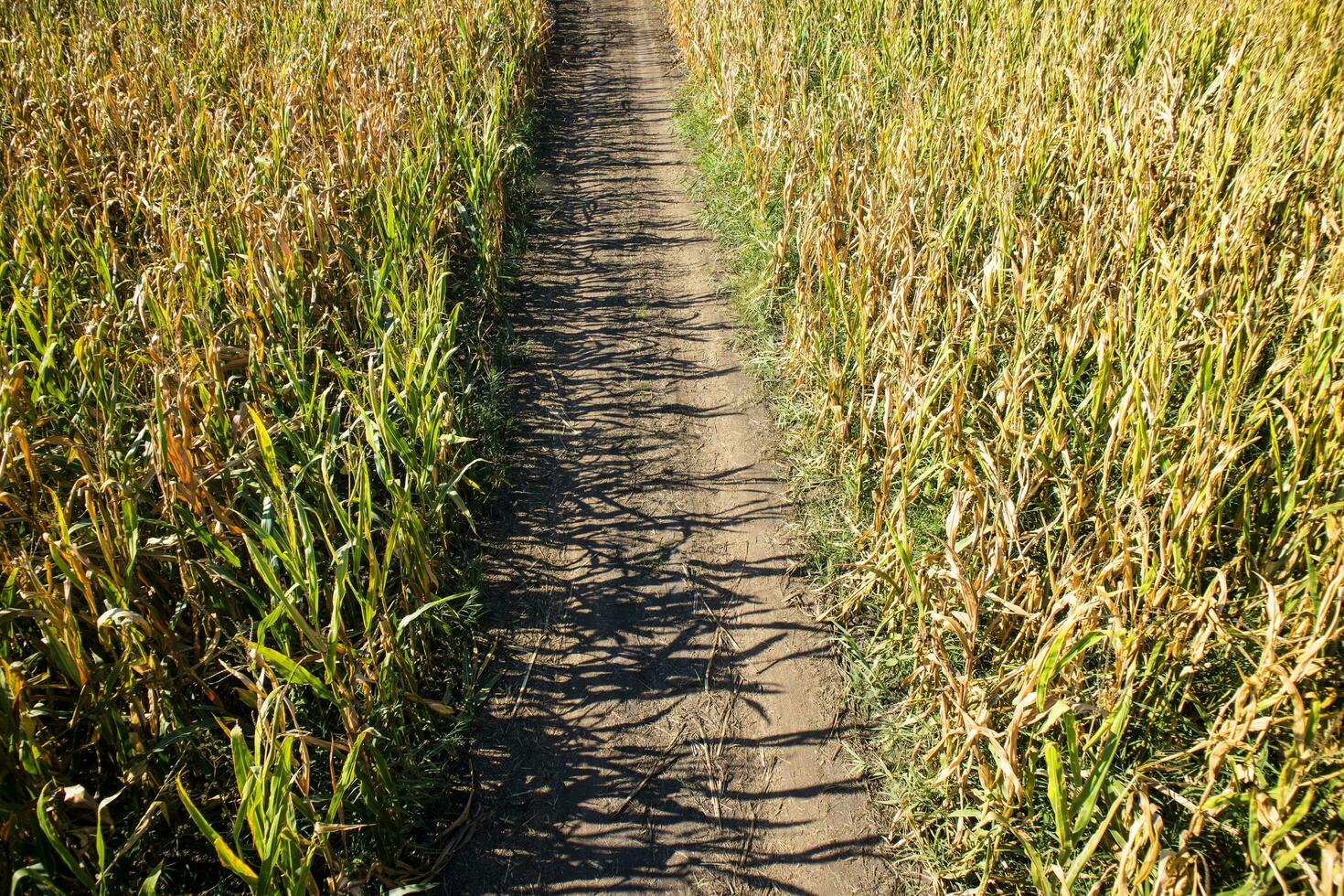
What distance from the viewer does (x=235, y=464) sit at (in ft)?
8.59

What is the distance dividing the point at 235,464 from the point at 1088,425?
8.88 feet

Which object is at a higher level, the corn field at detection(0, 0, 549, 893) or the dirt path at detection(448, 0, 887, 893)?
the corn field at detection(0, 0, 549, 893)

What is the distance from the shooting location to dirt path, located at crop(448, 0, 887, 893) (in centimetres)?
227

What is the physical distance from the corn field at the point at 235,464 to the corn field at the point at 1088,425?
1388 millimetres

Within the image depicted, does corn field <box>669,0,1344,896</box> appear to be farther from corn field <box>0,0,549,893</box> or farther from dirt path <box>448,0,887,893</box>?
corn field <box>0,0,549,893</box>

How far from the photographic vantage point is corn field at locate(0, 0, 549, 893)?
2000 millimetres

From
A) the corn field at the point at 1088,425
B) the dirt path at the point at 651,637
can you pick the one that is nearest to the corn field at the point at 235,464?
the dirt path at the point at 651,637

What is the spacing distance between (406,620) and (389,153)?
2.86m

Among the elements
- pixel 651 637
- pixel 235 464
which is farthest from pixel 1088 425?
pixel 235 464

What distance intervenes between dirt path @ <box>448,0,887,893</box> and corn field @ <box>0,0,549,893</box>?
0.21 m

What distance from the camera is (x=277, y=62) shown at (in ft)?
17.6

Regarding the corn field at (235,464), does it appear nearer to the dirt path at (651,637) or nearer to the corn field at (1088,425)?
the dirt path at (651,637)

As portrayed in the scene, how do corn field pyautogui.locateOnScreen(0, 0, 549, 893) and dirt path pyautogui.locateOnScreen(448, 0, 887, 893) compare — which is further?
dirt path pyautogui.locateOnScreen(448, 0, 887, 893)

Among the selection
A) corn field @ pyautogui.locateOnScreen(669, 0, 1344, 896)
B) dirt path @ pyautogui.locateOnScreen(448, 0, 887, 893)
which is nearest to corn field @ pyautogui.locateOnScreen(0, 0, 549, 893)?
dirt path @ pyautogui.locateOnScreen(448, 0, 887, 893)
